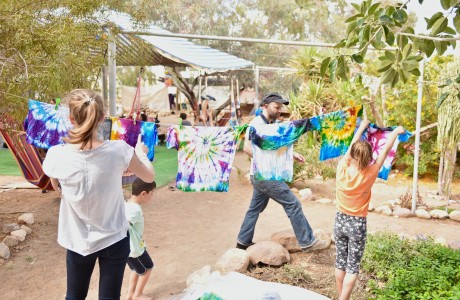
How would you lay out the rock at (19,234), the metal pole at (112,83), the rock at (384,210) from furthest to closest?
the rock at (384,210) → the metal pole at (112,83) → the rock at (19,234)

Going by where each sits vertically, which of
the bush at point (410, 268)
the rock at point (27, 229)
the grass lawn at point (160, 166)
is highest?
the bush at point (410, 268)

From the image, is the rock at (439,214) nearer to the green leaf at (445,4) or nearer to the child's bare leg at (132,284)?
the green leaf at (445,4)

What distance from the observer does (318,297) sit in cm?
337

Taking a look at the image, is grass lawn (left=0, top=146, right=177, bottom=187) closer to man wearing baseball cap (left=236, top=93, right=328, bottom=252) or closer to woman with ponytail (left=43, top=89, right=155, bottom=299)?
man wearing baseball cap (left=236, top=93, right=328, bottom=252)

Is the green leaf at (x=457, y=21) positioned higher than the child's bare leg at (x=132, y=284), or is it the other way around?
the green leaf at (x=457, y=21)

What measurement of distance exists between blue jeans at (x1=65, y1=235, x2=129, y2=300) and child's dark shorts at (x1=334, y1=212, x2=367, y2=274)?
1673mm

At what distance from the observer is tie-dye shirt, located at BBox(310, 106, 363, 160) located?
4363mm

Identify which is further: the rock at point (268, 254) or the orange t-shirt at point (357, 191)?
the rock at point (268, 254)

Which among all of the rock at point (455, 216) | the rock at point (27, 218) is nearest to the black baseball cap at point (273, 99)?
the rock at point (27, 218)

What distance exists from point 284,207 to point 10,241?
2.72 m

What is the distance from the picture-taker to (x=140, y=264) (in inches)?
132

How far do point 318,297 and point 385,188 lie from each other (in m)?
5.71

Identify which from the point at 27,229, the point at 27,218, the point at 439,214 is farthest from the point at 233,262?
the point at 439,214

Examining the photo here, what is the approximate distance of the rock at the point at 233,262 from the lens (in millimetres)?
3953
